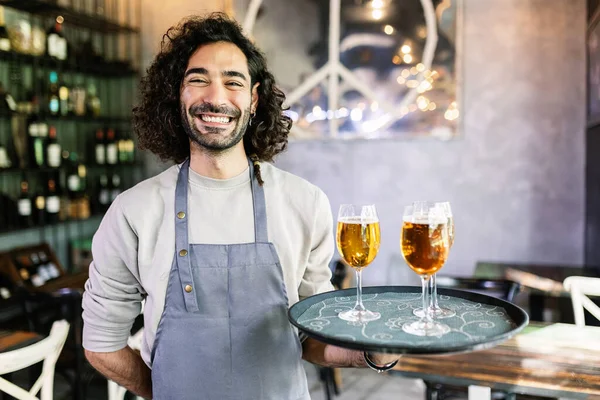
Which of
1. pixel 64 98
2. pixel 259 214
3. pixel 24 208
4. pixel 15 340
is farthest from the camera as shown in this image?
pixel 64 98

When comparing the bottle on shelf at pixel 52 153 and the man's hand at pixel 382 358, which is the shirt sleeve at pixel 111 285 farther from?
the bottle on shelf at pixel 52 153

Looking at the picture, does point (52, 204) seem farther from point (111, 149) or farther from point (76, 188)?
point (111, 149)

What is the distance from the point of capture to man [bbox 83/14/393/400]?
4.11ft

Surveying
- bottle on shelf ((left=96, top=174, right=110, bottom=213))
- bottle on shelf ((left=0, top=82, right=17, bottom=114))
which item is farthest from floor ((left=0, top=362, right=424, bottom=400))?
bottle on shelf ((left=0, top=82, right=17, bottom=114))

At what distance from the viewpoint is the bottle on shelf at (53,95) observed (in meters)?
4.04

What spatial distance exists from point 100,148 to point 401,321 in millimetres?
4016

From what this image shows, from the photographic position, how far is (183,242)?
50.3 inches

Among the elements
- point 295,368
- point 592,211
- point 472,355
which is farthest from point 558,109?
point 295,368

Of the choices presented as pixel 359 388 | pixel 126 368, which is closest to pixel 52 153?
pixel 359 388

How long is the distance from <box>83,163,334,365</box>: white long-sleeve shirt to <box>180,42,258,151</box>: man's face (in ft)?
0.36

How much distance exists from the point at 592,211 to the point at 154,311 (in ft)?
10.5

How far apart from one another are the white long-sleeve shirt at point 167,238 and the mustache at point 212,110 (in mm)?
151

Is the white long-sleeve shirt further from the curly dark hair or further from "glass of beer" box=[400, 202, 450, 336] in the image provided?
"glass of beer" box=[400, 202, 450, 336]

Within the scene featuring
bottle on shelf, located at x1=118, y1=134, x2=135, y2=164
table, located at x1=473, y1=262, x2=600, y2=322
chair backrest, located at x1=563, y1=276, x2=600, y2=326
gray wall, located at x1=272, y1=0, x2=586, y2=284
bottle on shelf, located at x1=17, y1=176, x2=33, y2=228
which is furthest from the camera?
bottle on shelf, located at x1=118, y1=134, x2=135, y2=164
